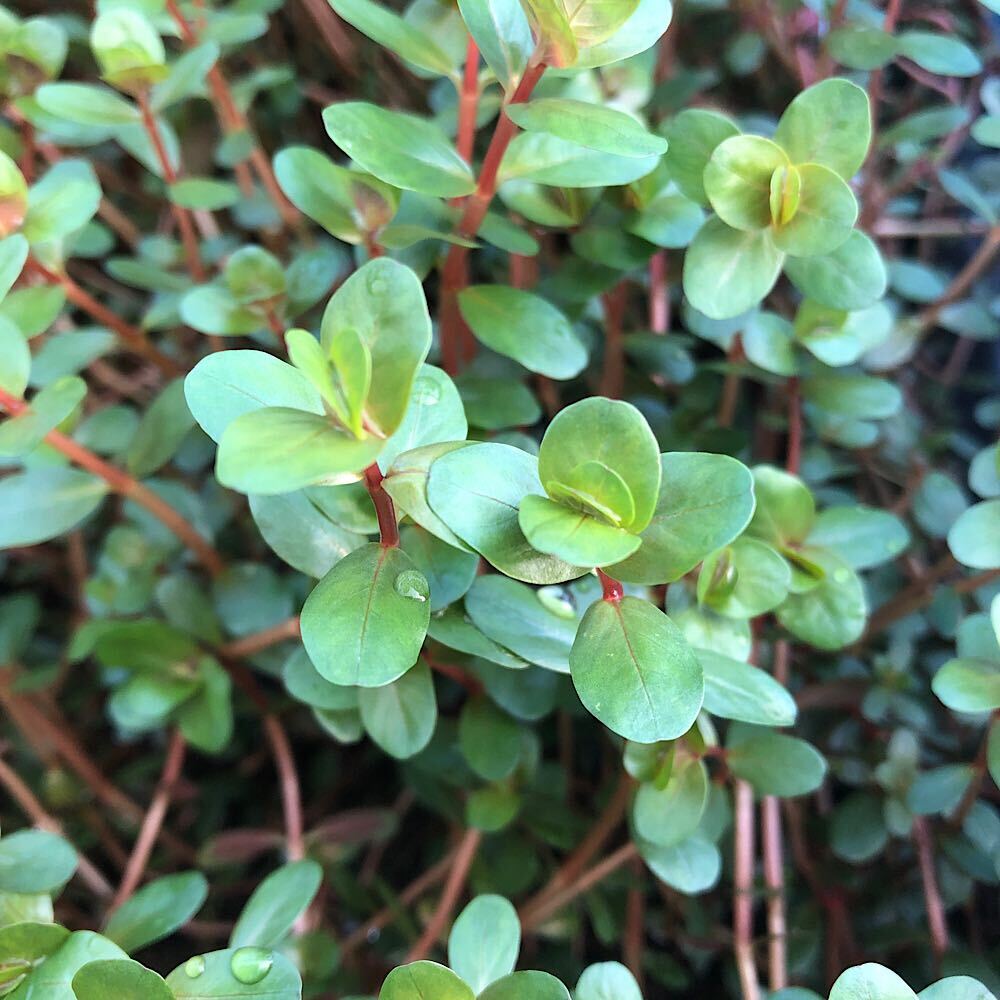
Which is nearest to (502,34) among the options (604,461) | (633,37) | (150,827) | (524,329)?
(633,37)

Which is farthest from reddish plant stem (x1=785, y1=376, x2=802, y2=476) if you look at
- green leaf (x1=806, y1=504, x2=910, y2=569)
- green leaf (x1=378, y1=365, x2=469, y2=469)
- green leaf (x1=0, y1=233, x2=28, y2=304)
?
green leaf (x1=0, y1=233, x2=28, y2=304)

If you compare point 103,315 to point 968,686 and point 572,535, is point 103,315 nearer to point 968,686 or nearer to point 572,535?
point 572,535

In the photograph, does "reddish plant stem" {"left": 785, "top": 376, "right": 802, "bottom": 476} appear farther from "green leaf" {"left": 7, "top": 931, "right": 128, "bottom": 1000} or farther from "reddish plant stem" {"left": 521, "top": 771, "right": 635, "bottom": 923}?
"green leaf" {"left": 7, "top": 931, "right": 128, "bottom": 1000}

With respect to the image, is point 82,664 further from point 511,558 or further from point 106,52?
point 511,558

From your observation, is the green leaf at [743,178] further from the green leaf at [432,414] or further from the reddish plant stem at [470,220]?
the green leaf at [432,414]

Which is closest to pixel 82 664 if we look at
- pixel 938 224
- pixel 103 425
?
pixel 103 425
